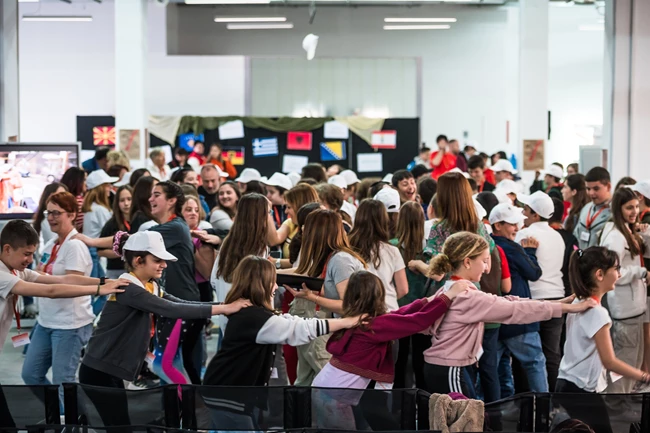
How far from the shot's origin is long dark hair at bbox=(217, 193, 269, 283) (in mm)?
4965

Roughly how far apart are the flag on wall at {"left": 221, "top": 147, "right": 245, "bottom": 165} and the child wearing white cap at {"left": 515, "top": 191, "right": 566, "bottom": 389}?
1113 cm

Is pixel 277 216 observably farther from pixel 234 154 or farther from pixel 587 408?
pixel 234 154

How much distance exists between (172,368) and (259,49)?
15920 mm

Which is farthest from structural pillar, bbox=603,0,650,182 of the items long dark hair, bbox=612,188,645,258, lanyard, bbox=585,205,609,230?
long dark hair, bbox=612,188,645,258

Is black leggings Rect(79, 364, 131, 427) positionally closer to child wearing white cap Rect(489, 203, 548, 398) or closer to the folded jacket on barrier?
the folded jacket on barrier

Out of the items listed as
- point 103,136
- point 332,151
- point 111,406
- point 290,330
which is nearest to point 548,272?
point 290,330

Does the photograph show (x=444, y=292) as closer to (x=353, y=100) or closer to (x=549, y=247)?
(x=549, y=247)

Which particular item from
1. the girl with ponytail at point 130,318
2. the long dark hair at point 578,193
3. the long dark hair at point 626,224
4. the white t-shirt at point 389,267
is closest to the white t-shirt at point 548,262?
the long dark hair at point 626,224

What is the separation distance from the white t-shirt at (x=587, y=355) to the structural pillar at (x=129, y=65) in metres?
11.2

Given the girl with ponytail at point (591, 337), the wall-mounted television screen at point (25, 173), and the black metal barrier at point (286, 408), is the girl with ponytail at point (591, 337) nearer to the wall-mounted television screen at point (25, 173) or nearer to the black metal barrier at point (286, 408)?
the black metal barrier at point (286, 408)

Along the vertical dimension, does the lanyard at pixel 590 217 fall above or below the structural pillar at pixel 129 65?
below

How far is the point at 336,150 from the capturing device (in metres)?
16.6

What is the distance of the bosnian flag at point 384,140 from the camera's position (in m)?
16.6

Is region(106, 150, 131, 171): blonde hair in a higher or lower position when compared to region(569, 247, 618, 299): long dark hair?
higher
